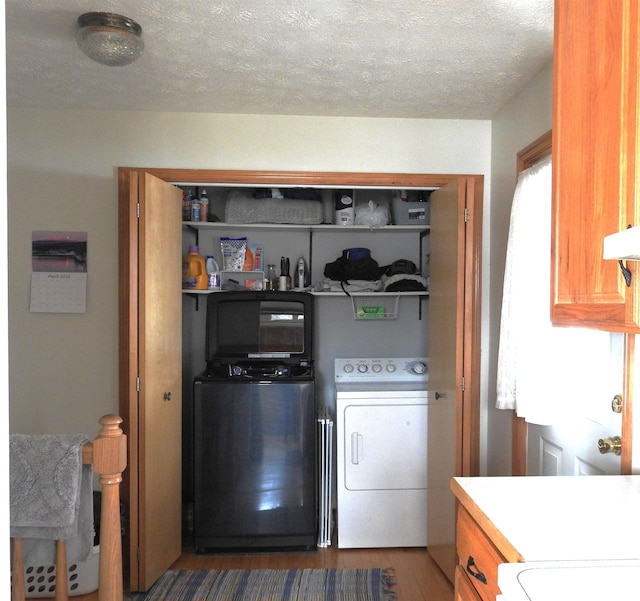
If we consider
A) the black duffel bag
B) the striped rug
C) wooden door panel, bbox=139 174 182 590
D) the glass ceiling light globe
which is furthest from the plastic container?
the striped rug

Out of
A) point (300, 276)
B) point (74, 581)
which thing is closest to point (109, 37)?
point (300, 276)

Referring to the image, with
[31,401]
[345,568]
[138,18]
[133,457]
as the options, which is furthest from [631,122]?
[31,401]

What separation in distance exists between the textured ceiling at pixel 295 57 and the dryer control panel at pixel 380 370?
57.5 inches

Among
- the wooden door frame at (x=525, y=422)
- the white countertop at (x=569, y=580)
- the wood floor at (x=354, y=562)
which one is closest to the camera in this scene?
the white countertop at (x=569, y=580)

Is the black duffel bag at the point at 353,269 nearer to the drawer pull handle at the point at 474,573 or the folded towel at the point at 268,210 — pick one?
the folded towel at the point at 268,210

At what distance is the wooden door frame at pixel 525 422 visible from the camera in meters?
1.50

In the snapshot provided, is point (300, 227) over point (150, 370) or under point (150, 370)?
over

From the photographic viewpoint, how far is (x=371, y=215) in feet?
10.5

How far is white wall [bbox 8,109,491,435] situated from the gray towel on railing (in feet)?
5.33

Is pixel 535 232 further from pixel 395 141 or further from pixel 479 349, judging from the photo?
pixel 395 141

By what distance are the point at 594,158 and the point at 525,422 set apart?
1.41m

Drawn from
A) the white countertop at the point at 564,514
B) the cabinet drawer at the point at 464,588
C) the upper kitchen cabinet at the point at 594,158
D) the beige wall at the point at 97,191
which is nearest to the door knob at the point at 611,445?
the white countertop at the point at 564,514

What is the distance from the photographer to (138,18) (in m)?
1.76

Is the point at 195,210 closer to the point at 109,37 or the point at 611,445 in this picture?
the point at 109,37
